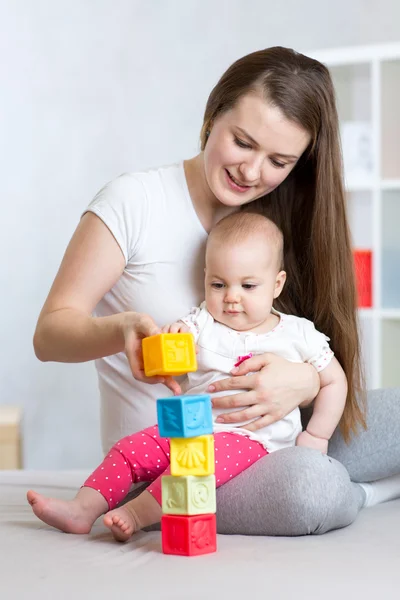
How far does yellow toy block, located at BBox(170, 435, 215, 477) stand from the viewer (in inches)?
49.6

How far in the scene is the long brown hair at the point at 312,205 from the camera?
170 cm

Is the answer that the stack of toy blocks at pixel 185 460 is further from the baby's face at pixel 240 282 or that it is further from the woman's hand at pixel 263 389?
the baby's face at pixel 240 282

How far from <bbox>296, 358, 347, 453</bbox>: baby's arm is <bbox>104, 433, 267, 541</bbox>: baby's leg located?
0.14 metres

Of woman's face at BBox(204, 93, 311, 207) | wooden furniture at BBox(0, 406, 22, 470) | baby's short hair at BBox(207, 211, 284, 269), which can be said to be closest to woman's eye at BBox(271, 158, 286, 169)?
woman's face at BBox(204, 93, 311, 207)

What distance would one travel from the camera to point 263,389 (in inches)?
61.6

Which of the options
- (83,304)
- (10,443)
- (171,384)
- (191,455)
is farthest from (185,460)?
(10,443)

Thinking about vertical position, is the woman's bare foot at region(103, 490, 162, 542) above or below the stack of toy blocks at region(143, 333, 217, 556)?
below

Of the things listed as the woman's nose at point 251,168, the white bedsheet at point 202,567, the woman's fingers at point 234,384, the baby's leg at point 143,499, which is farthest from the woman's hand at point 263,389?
the woman's nose at point 251,168

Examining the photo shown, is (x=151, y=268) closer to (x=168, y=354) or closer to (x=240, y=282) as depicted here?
(x=240, y=282)

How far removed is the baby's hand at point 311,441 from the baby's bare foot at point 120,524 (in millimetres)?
434

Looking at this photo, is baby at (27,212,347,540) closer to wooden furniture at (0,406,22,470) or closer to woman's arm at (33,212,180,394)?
woman's arm at (33,212,180,394)

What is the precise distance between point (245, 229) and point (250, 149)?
0.15 meters

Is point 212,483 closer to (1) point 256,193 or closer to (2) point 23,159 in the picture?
(1) point 256,193

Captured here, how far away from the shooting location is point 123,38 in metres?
3.72
